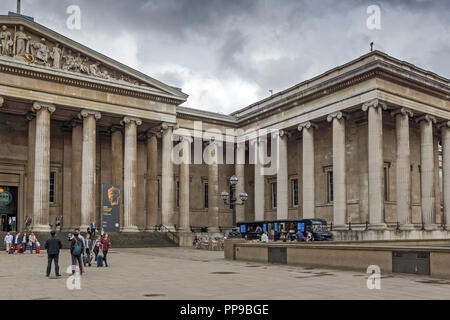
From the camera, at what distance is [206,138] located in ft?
164

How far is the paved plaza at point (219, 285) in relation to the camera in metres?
12.0

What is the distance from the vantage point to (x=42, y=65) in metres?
37.7

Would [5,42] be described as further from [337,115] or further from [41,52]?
[337,115]

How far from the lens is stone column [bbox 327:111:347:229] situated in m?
39.6

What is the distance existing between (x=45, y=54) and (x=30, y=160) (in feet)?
27.9

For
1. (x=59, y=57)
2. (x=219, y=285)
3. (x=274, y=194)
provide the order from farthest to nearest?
(x=274, y=194) → (x=59, y=57) → (x=219, y=285)

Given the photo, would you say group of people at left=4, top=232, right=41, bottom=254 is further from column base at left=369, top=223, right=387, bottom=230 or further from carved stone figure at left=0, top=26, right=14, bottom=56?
column base at left=369, top=223, right=387, bottom=230

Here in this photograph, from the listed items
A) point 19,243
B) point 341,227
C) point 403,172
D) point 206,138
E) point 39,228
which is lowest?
point 19,243

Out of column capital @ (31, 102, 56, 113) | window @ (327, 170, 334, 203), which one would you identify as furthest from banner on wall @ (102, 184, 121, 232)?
window @ (327, 170, 334, 203)

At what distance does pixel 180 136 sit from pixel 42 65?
15.1 meters

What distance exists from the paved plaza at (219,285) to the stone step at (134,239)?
1838 cm

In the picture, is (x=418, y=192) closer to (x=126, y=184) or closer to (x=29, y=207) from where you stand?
(x=126, y=184)

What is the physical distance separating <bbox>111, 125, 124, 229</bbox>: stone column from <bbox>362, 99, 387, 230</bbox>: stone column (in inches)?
830

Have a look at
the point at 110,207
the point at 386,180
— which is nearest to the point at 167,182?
the point at 110,207
